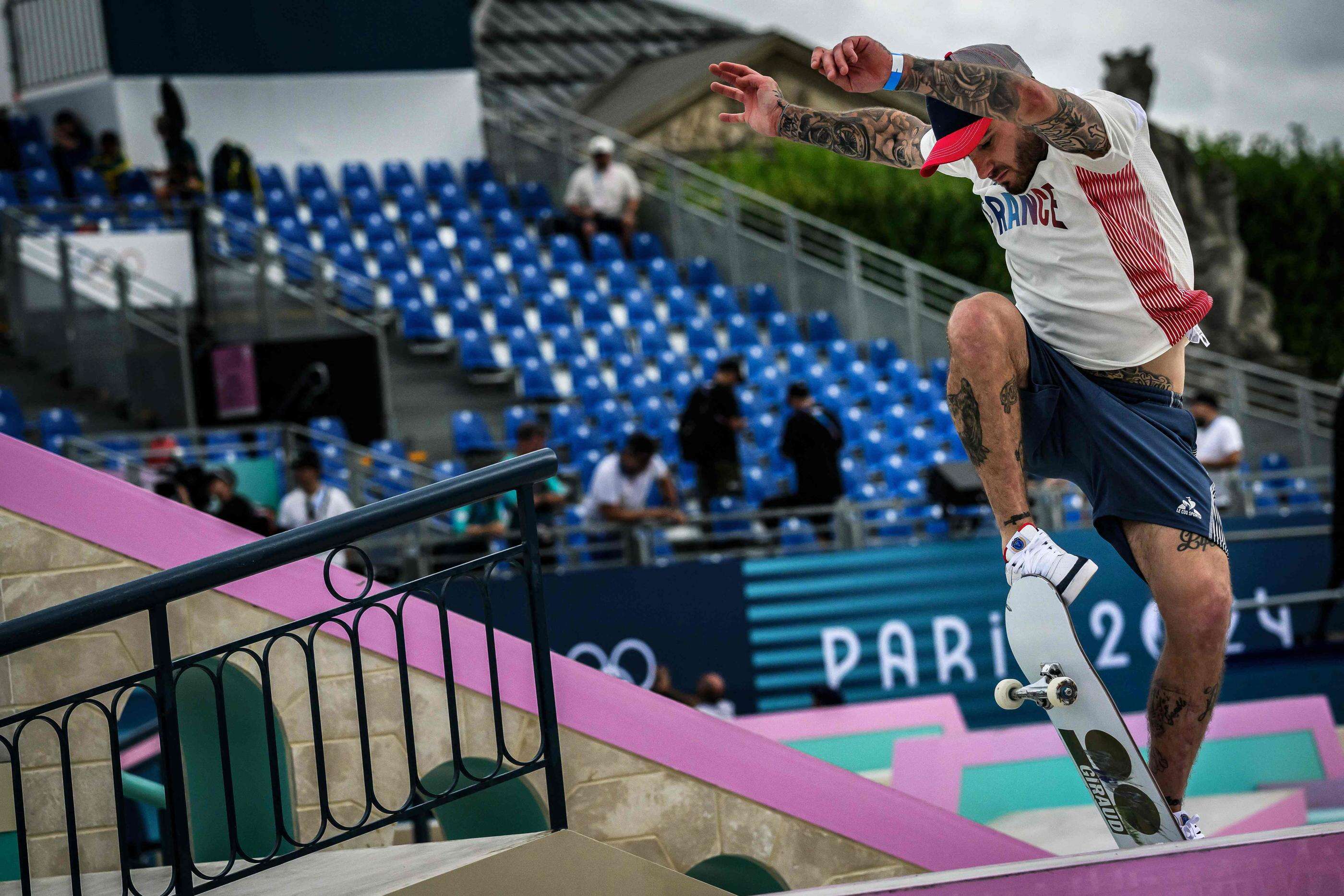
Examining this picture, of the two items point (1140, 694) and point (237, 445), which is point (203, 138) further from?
point (1140, 694)

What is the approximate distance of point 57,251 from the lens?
10.9 metres

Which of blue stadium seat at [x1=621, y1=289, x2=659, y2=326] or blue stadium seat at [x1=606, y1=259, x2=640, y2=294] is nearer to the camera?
blue stadium seat at [x1=621, y1=289, x2=659, y2=326]

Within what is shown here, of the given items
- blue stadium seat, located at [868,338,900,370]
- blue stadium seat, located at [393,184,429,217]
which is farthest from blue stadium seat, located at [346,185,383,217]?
blue stadium seat, located at [868,338,900,370]

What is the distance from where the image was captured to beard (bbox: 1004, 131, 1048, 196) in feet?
9.40

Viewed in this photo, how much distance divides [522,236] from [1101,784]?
12.2m

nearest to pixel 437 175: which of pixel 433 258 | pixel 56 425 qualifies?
pixel 433 258

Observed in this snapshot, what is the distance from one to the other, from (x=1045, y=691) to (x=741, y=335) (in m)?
10.7

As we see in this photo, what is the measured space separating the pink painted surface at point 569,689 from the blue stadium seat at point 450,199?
12.0 meters

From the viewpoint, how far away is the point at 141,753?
5410mm

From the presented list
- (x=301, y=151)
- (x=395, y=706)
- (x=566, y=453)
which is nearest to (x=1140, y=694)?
(x=566, y=453)

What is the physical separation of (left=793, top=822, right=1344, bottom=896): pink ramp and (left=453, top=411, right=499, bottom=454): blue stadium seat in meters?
8.49

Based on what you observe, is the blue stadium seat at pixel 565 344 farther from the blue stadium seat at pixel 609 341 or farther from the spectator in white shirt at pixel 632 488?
the spectator in white shirt at pixel 632 488

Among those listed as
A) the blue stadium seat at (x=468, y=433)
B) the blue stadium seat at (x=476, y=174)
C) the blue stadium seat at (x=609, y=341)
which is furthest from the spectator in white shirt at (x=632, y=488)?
the blue stadium seat at (x=476, y=174)

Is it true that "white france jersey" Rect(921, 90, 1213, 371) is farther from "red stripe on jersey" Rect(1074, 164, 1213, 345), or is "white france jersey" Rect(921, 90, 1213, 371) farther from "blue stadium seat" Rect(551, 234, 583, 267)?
"blue stadium seat" Rect(551, 234, 583, 267)
